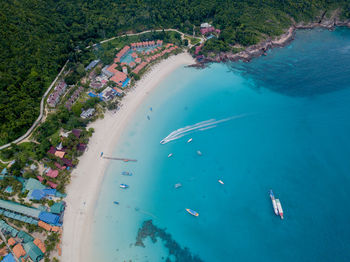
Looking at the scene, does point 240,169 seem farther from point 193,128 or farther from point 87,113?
point 87,113

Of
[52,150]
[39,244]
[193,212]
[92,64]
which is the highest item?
[92,64]

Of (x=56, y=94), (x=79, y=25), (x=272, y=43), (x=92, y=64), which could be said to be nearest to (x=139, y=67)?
(x=92, y=64)

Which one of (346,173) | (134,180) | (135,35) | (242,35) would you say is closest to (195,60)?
(242,35)

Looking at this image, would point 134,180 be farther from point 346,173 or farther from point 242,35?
point 242,35

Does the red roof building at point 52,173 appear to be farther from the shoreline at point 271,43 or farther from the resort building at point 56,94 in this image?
the shoreline at point 271,43

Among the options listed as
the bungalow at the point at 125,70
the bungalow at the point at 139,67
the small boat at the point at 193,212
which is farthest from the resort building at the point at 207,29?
the small boat at the point at 193,212

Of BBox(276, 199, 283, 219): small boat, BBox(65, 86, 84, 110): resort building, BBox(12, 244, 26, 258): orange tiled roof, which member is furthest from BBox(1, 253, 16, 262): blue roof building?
BBox(276, 199, 283, 219): small boat
